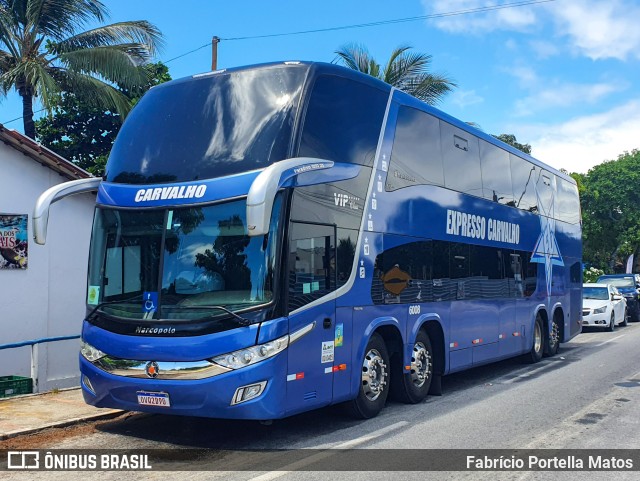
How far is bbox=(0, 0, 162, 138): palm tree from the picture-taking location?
18.6 m

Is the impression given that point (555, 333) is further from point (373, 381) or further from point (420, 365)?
point (373, 381)

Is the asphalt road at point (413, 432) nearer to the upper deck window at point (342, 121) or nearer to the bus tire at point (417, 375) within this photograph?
the bus tire at point (417, 375)

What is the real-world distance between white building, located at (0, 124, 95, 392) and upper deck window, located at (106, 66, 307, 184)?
577 cm

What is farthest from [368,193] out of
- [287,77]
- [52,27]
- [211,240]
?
[52,27]

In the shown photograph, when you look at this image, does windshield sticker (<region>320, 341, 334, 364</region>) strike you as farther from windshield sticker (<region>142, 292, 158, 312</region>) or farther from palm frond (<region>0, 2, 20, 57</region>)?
palm frond (<region>0, 2, 20, 57</region>)

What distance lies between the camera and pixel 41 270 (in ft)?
43.5

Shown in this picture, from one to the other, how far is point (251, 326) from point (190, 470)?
57.2 inches

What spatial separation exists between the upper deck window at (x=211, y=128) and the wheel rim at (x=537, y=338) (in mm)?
9653

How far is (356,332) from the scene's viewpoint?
8164mm

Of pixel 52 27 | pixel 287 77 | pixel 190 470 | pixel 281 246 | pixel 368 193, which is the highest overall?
pixel 52 27

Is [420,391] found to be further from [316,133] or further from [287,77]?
[287,77]

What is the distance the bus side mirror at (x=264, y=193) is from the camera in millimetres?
5809

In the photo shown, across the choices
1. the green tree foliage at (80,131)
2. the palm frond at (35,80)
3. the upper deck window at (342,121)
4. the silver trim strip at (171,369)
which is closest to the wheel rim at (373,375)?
the silver trim strip at (171,369)

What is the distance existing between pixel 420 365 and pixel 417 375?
18 cm
